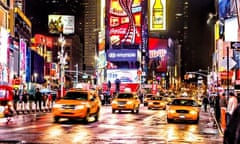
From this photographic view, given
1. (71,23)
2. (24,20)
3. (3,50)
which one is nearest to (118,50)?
(24,20)

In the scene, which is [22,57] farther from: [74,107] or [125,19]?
[74,107]

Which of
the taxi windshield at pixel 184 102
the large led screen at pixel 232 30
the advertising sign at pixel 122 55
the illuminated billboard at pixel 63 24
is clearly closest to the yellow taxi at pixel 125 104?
the taxi windshield at pixel 184 102

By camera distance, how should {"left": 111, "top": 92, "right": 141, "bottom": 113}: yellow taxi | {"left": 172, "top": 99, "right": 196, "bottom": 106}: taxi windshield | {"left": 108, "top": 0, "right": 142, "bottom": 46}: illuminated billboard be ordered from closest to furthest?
{"left": 172, "top": 99, "right": 196, "bottom": 106}: taxi windshield
{"left": 111, "top": 92, "right": 141, "bottom": 113}: yellow taxi
{"left": 108, "top": 0, "right": 142, "bottom": 46}: illuminated billboard

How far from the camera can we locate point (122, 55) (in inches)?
5699

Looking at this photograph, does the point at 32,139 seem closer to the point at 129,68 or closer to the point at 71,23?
the point at 71,23

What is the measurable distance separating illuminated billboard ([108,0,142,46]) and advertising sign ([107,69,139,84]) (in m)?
11.1

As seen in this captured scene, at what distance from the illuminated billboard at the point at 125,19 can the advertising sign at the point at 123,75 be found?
11.1 meters

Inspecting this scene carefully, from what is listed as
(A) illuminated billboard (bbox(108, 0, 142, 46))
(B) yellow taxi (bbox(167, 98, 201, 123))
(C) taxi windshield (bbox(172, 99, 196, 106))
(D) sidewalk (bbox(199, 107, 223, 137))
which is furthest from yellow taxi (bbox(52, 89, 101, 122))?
(A) illuminated billboard (bbox(108, 0, 142, 46))

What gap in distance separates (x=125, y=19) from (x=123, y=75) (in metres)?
17.2

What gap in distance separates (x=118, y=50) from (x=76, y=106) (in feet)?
396

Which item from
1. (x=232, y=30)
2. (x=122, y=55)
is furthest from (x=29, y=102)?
(x=122, y=55)

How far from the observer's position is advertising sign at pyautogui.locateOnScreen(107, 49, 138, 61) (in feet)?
476

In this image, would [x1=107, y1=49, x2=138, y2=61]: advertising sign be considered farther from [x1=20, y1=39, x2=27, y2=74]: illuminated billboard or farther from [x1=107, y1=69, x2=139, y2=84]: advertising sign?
[x1=20, y1=39, x2=27, y2=74]: illuminated billboard

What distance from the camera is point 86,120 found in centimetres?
2752
